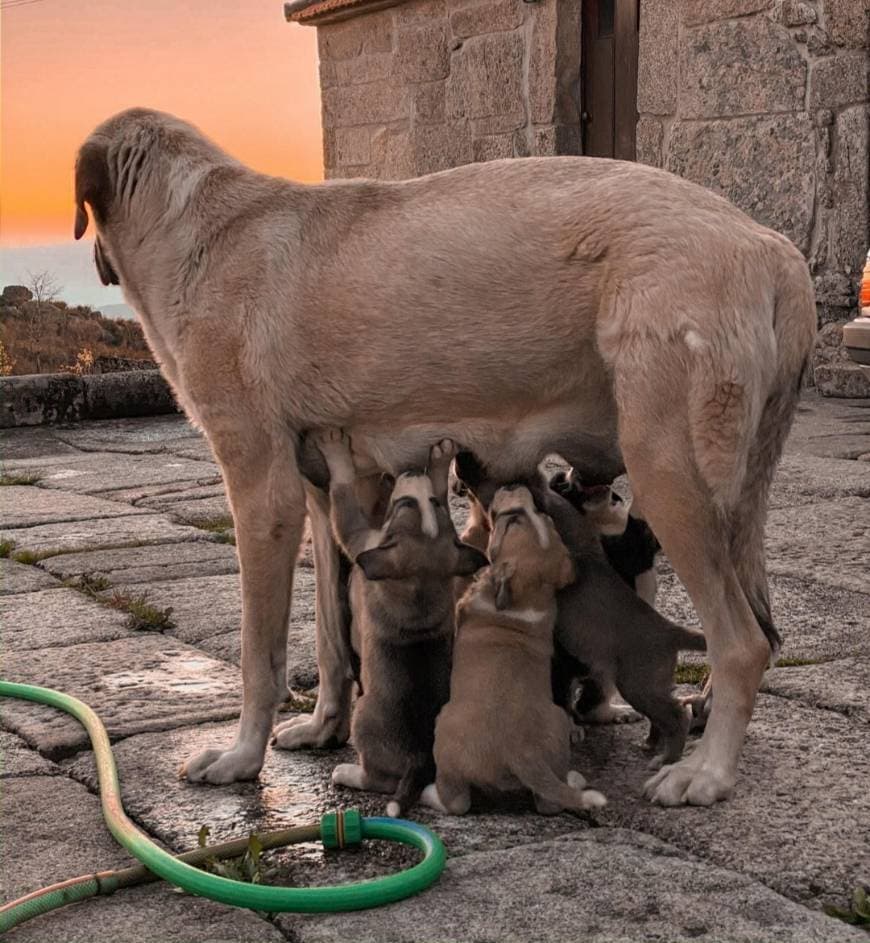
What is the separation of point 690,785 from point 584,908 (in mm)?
689

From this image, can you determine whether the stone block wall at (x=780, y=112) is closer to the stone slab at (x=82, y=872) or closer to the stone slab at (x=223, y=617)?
the stone slab at (x=223, y=617)

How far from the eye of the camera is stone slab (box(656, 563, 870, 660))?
491 cm

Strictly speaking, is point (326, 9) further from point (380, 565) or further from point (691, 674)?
point (380, 565)

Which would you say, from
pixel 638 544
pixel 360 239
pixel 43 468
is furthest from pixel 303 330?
pixel 43 468

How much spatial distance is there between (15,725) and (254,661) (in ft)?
2.82

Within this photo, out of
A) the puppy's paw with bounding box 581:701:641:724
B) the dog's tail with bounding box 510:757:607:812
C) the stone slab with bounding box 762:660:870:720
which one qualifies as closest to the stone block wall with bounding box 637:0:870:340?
the stone slab with bounding box 762:660:870:720

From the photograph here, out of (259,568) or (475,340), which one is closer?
(475,340)

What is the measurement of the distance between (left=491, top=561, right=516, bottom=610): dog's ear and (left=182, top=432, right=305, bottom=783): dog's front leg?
1.79 ft

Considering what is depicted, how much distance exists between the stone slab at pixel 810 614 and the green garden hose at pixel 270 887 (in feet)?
6.51

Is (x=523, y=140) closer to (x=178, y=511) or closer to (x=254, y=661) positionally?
(x=178, y=511)

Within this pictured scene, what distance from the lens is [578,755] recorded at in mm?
4008

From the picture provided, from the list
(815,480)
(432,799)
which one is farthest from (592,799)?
(815,480)

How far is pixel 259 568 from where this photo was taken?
394 centimetres

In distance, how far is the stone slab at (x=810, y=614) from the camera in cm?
491
